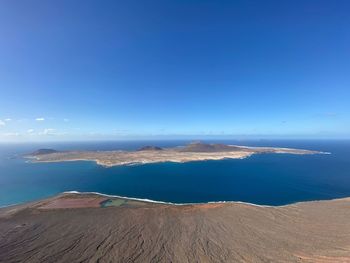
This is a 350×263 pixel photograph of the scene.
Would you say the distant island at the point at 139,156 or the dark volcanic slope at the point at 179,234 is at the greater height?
the distant island at the point at 139,156

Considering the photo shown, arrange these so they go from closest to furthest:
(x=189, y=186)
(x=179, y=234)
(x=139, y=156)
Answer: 1. (x=179, y=234)
2. (x=189, y=186)
3. (x=139, y=156)

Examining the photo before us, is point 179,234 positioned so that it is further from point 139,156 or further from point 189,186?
point 139,156

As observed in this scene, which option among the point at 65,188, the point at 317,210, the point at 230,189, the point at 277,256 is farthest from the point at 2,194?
the point at 317,210

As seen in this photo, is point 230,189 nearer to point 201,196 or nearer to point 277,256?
point 201,196

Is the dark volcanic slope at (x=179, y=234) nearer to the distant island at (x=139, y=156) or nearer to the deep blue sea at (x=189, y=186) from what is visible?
the deep blue sea at (x=189, y=186)

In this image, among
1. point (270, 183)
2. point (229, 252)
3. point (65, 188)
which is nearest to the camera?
point (229, 252)

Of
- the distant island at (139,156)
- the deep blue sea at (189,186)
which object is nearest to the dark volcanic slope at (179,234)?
the deep blue sea at (189,186)

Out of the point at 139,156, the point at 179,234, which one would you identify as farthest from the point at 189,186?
the point at 139,156

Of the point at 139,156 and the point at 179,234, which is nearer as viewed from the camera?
the point at 179,234
